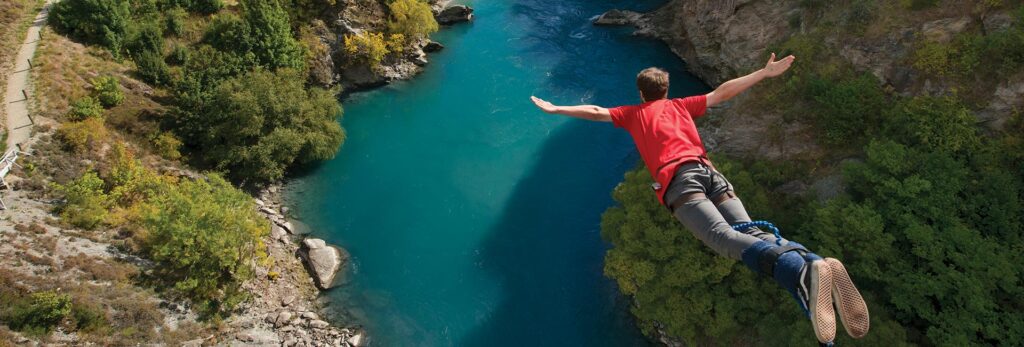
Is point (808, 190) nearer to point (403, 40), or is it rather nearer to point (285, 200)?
point (285, 200)

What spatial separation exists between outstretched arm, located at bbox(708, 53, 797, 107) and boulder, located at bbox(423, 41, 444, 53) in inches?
1011

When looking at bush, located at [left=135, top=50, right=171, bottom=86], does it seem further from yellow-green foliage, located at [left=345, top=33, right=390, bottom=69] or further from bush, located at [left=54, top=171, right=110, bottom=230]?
yellow-green foliage, located at [left=345, top=33, right=390, bottom=69]

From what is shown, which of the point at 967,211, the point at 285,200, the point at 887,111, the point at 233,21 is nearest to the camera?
the point at 967,211

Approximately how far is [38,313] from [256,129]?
9.15 metres

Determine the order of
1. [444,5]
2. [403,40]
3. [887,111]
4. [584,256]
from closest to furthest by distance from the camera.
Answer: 1. [887,111]
2. [584,256]
3. [403,40]
4. [444,5]

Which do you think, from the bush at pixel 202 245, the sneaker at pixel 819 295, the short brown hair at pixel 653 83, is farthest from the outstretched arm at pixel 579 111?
the bush at pixel 202 245

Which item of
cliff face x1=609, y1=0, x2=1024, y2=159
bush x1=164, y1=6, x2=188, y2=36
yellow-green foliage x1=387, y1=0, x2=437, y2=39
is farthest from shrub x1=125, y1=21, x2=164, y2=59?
cliff face x1=609, y1=0, x2=1024, y2=159

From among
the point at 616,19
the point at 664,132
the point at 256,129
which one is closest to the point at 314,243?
the point at 256,129

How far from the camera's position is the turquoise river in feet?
58.1

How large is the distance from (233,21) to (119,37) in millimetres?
4485

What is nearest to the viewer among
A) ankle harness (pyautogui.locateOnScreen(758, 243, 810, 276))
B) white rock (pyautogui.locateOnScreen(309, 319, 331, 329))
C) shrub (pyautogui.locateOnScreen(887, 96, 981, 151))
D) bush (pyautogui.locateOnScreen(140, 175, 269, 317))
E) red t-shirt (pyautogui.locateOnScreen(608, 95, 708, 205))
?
ankle harness (pyautogui.locateOnScreen(758, 243, 810, 276))

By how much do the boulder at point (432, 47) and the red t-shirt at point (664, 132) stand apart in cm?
2546

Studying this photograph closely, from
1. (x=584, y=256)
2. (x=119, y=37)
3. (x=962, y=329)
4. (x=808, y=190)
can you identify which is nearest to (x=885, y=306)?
(x=962, y=329)

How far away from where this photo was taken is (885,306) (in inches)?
485
